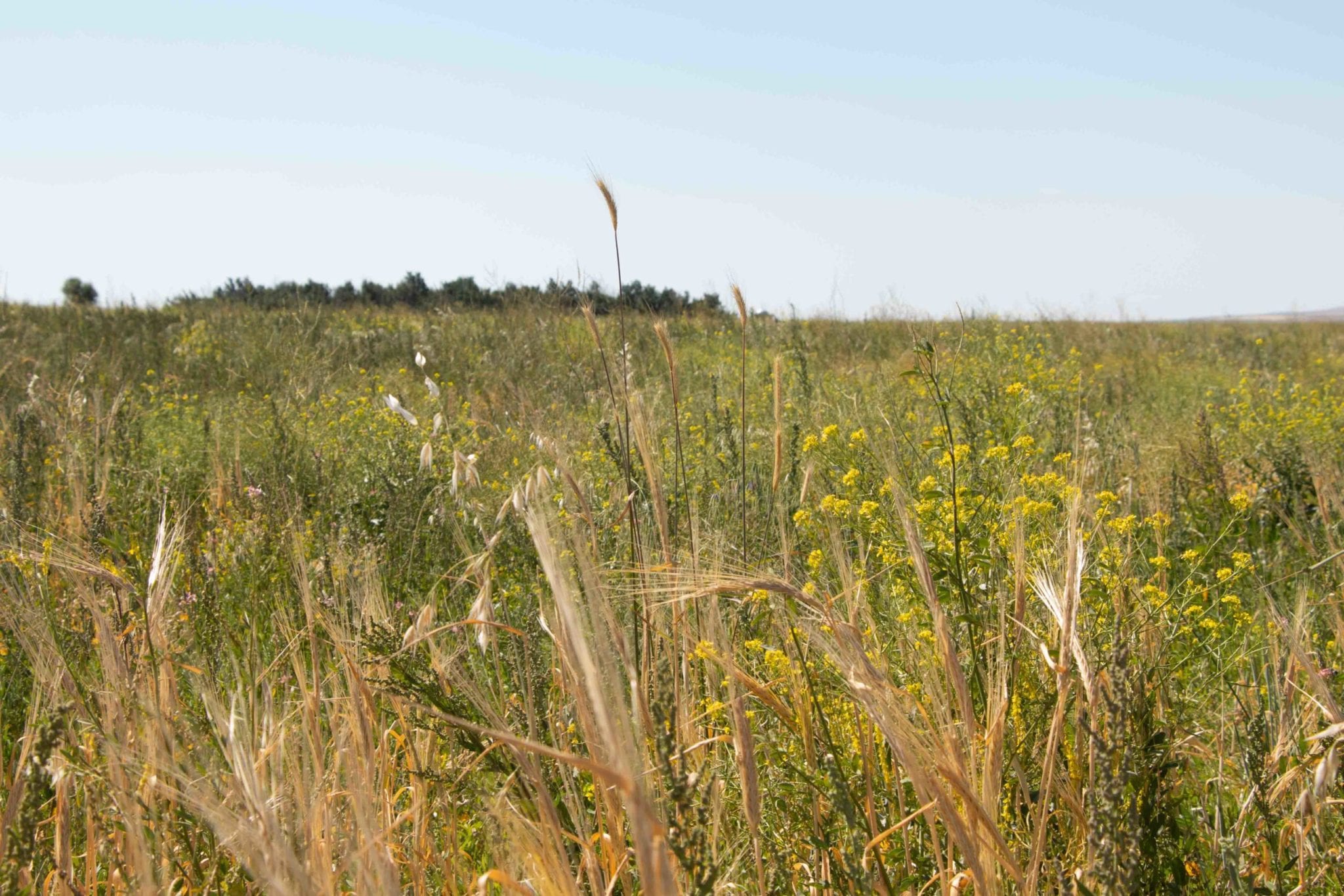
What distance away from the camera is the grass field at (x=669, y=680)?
1095 millimetres

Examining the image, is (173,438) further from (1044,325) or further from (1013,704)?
(1044,325)

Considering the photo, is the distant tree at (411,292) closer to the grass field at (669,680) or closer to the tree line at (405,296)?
the tree line at (405,296)

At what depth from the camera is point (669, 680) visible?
1654 millimetres

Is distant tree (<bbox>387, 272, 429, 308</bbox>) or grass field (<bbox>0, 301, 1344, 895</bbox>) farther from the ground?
distant tree (<bbox>387, 272, 429, 308</bbox>)

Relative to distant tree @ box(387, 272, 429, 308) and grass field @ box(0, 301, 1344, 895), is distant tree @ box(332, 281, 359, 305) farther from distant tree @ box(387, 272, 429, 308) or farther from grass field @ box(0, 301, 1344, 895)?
grass field @ box(0, 301, 1344, 895)

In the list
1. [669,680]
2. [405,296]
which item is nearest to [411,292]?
[405,296]

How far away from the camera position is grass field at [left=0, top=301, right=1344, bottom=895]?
1.09 meters

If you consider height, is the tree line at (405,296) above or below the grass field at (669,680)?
above

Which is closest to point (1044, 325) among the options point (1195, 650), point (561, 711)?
Answer: point (1195, 650)

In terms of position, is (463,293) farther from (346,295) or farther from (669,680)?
(669,680)

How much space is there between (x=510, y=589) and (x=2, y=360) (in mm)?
6645

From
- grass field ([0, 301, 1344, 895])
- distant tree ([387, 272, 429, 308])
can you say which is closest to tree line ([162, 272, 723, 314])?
distant tree ([387, 272, 429, 308])

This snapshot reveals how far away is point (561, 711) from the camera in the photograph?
1.81 meters

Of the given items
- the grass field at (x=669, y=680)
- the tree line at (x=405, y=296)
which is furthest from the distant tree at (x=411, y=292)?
the grass field at (x=669, y=680)
